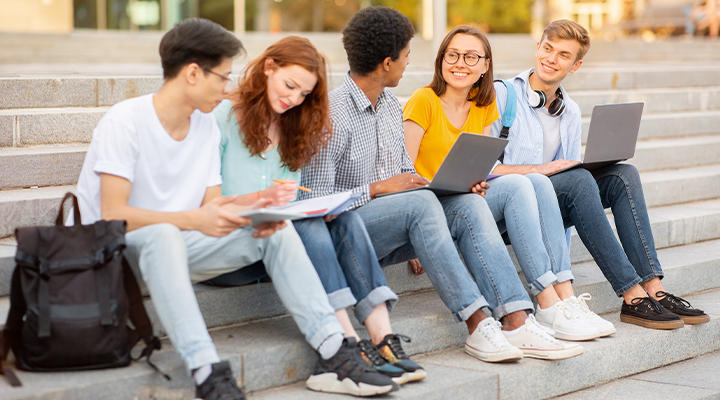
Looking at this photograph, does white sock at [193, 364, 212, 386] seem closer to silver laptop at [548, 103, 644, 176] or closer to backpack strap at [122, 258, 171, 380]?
backpack strap at [122, 258, 171, 380]

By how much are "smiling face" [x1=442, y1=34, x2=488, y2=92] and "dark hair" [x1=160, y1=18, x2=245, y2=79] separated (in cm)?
131

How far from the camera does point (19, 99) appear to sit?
4.05m

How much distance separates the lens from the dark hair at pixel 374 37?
3.22m

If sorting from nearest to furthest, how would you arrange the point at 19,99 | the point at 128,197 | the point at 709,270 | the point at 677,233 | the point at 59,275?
1. the point at 59,275
2. the point at 128,197
3. the point at 19,99
4. the point at 709,270
5. the point at 677,233

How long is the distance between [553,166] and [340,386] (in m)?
1.71

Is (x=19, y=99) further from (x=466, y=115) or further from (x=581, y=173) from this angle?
(x=581, y=173)

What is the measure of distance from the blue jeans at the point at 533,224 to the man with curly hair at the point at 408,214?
0.59 feet

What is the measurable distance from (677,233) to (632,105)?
5.29 feet

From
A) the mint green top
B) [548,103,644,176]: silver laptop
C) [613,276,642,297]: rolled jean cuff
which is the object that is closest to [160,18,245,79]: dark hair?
the mint green top

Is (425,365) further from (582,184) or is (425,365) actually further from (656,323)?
(656,323)

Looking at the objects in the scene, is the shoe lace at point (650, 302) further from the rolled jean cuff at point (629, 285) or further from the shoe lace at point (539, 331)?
the shoe lace at point (539, 331)

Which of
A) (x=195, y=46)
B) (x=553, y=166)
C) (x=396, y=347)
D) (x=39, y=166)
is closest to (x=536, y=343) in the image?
(x=396, y=347)

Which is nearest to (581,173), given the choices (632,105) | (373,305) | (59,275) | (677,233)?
(632,105)

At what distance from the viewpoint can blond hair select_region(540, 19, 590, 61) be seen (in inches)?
154
